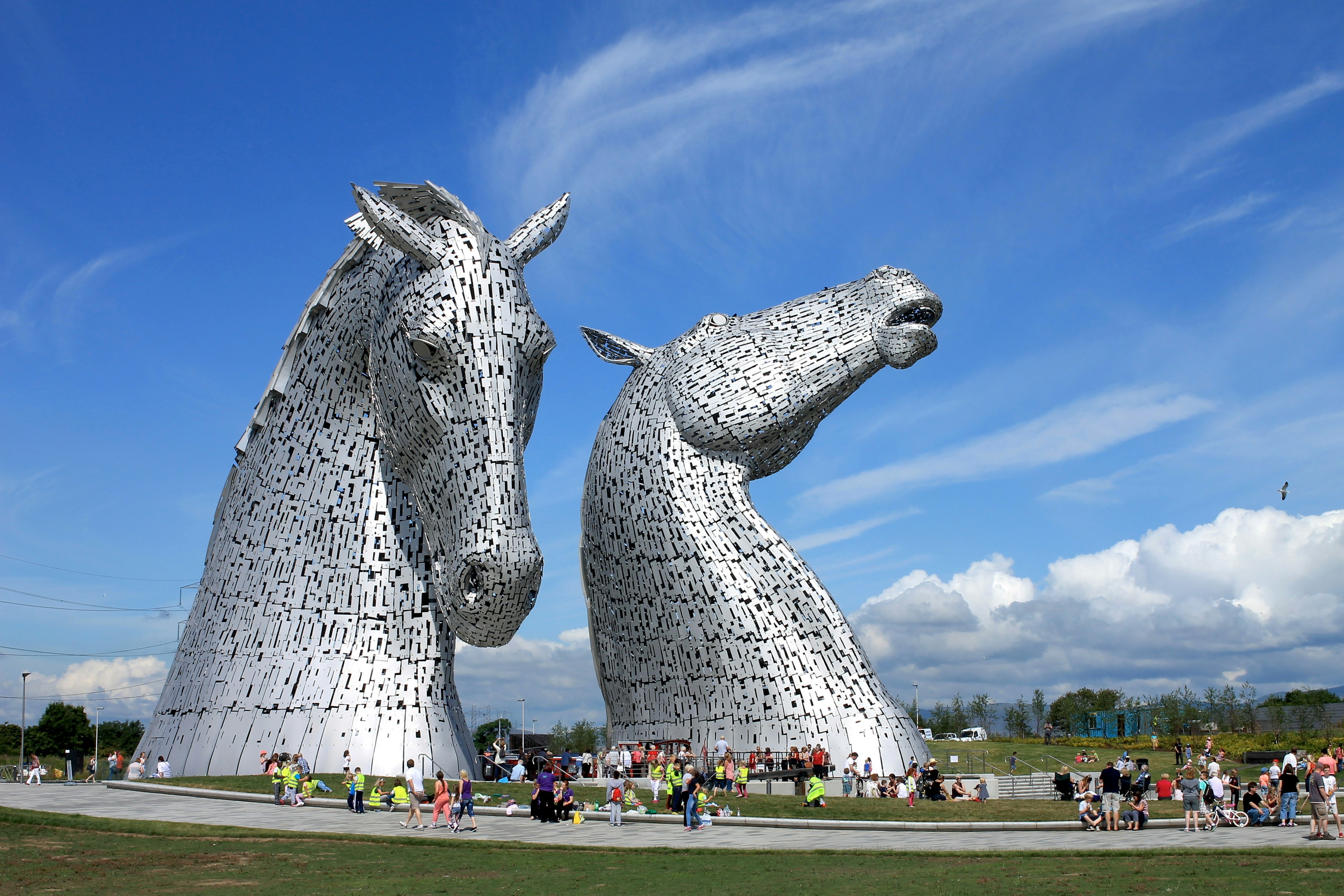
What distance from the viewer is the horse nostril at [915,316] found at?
21.0 m

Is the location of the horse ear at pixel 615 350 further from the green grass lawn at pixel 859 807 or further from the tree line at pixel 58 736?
the tree line at pixel 58 736

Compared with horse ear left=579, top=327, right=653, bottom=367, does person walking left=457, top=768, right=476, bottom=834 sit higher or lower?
lower

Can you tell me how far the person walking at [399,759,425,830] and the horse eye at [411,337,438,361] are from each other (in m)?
4.63

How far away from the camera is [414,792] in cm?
1149

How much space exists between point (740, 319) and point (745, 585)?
5.50 m

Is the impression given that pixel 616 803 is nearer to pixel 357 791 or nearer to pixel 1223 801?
pixel 357 791

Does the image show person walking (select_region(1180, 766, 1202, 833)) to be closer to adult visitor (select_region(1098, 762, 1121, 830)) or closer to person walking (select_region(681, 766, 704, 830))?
adult visitor (select_region(1098, 762, 1121, 830))

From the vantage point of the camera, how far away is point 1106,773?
13211 mm

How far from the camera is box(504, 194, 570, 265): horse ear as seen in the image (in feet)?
36.8

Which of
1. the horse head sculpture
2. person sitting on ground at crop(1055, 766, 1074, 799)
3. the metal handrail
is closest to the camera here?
the horse head sculpture

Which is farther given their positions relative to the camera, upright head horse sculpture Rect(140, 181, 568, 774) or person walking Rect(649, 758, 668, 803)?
person walking Rect(649, 758, 668, 803)

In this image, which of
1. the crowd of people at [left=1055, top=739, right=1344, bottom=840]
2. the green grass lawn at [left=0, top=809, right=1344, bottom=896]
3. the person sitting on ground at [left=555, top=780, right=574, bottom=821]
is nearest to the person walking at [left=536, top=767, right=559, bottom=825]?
the person sitting on ground at [left=555, top=780, right=574, bottom=821]

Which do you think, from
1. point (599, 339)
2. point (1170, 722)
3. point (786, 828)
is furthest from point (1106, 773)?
point (1170, 722)

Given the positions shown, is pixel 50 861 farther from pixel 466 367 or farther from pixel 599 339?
pixel 599 339
